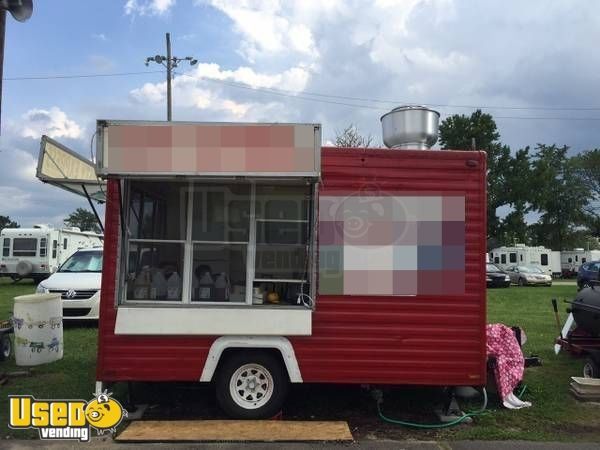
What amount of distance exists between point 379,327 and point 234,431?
175cm

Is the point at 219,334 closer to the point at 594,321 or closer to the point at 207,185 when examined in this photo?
the point at 207,185

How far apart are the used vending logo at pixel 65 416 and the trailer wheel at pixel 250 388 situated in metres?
1.05

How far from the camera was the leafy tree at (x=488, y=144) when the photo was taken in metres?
48.5

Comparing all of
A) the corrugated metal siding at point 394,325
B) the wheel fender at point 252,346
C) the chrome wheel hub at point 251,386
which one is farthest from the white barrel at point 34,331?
the corrugated metal siding at point 394,325

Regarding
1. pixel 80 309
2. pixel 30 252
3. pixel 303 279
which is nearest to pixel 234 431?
pixel 303 279

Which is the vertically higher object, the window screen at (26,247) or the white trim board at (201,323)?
the window screen at (26,247)

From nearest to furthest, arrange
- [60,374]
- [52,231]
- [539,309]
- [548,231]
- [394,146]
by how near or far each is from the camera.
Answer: [394,146] < [60,374] < [539,309] < [52,231] < [548,231]

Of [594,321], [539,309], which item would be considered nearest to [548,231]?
[539,309]

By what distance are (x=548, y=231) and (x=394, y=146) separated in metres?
63.9

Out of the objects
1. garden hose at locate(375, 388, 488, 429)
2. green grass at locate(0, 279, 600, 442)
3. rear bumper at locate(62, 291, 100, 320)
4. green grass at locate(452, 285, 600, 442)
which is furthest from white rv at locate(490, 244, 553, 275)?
garden hose at locate(375, 388, 488, 429)

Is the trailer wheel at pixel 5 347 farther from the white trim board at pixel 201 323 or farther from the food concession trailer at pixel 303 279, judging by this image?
the white trim board at pixel 201 323

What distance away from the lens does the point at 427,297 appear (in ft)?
19.7

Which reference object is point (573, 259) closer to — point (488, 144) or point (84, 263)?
point (488, 144)

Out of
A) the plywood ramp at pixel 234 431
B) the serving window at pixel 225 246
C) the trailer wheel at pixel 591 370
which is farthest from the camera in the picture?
the trailer wheel at pixel 591 370
